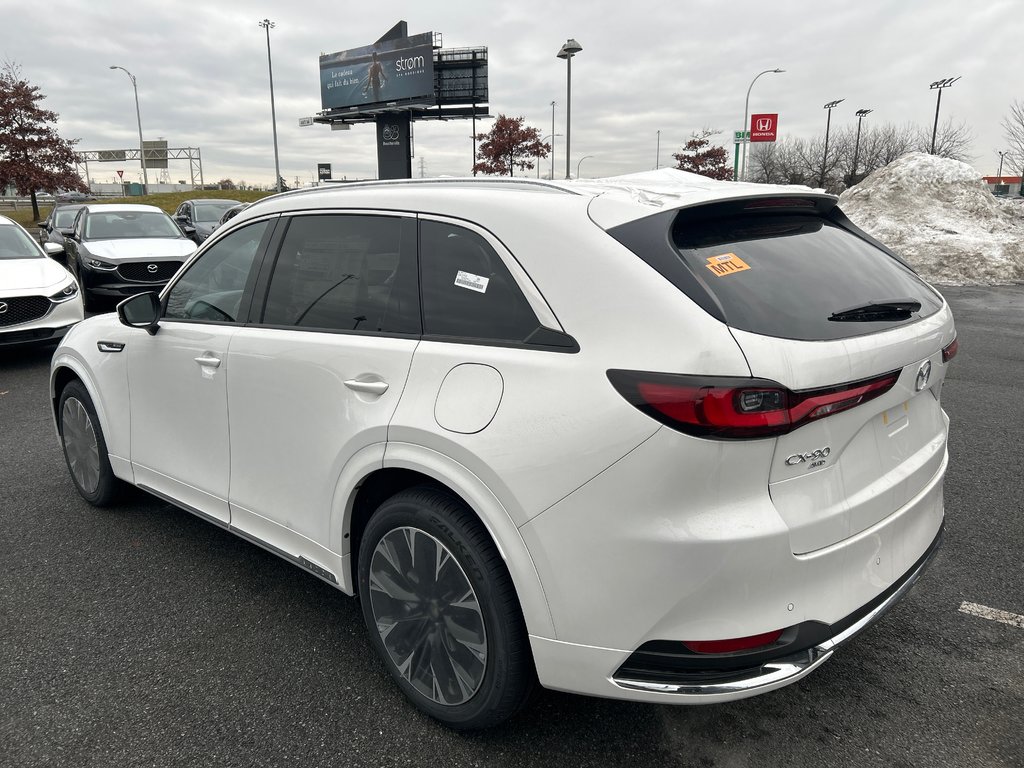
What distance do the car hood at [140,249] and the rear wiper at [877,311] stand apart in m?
11.4

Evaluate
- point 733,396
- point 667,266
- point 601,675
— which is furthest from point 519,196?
point 601,675

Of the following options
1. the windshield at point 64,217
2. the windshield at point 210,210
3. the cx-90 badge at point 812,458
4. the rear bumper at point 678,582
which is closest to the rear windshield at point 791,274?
the cx-90 badge at point 812,458

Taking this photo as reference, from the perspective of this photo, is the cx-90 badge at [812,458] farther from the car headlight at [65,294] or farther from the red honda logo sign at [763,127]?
the red honda logo sign at [763,127]

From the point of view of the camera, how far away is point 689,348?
1.83 m

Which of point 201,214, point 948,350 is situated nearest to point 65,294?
point 948,350

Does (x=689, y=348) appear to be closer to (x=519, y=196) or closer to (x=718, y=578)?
(x=718, y=578)

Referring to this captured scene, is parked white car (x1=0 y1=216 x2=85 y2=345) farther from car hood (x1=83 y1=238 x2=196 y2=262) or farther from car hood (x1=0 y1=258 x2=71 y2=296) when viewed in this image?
car hood (x1=83 y1=238 x2=196 y2=262)

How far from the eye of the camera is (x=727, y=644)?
189 cm

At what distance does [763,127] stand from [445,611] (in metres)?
36.6

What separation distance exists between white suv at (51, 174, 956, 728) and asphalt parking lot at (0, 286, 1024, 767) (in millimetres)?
305

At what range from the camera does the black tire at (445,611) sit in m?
2.13

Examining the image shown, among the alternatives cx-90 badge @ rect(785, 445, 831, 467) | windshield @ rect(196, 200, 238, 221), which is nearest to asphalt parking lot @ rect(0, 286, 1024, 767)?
cx-90 badge @ rect(785, 445, 831, 467)

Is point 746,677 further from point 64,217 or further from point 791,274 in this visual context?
point 64,217

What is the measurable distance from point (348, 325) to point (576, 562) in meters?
1.22
